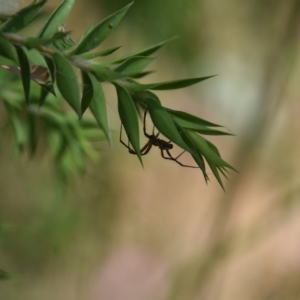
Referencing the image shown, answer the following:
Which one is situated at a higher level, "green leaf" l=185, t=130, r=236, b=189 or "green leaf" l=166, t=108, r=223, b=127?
"green leaf" l=166, t=108, r=223, b=127

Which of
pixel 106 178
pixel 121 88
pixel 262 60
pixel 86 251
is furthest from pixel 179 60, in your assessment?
pixel 121 88

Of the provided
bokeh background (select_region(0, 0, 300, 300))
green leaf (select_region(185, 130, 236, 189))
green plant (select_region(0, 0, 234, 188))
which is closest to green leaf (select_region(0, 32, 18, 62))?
green plant (select_region(0, 0, 234, 188))

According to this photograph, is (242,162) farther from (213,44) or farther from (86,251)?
(86,251)

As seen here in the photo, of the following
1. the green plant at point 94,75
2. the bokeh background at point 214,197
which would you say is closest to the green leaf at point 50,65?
the green plant at point 94,75

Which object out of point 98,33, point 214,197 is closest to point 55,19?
point 98,33

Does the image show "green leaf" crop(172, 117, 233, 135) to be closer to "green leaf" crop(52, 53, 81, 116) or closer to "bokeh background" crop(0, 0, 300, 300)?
"green leaf" crop(52, 53, 81, 116)

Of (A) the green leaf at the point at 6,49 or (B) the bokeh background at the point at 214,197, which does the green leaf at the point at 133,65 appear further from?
(B) the bokeh background at the point at 214,197
